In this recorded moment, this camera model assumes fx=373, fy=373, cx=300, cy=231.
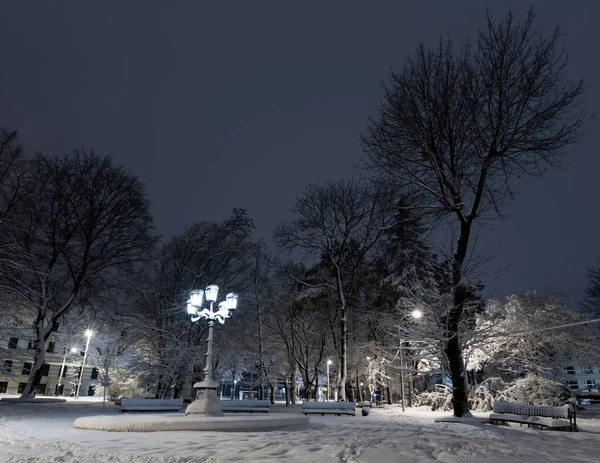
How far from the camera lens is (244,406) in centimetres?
1952

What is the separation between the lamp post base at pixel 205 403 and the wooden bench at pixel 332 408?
9.20 meters

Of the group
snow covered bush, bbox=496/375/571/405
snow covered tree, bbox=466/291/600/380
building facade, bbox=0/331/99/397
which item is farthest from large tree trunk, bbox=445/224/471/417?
building facade, bbox=0/331/99/397

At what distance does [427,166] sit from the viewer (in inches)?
613

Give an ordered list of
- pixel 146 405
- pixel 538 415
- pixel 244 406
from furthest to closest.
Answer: pixel 244 406
pixel 146 405
pixel 538 415

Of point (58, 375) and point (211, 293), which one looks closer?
point (211, 293)

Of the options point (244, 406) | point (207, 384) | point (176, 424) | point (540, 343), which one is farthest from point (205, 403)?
point (540, 343)

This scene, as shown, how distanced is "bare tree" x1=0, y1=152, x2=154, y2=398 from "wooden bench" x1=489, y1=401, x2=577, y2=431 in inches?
801

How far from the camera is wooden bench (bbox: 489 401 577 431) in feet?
40.7

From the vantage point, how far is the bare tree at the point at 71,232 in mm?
20938

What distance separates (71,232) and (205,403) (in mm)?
16379

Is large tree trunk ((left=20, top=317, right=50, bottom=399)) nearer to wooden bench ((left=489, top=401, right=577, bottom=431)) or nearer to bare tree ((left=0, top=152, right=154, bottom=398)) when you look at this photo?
bare tree ((left=0, top=152, right=154, bottom=398))

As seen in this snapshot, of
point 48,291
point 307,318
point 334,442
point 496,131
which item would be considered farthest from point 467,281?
point 48,291

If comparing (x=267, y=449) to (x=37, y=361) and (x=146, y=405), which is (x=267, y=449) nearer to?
(x=146, y=405)

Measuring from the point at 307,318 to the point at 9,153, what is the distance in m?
24.7
